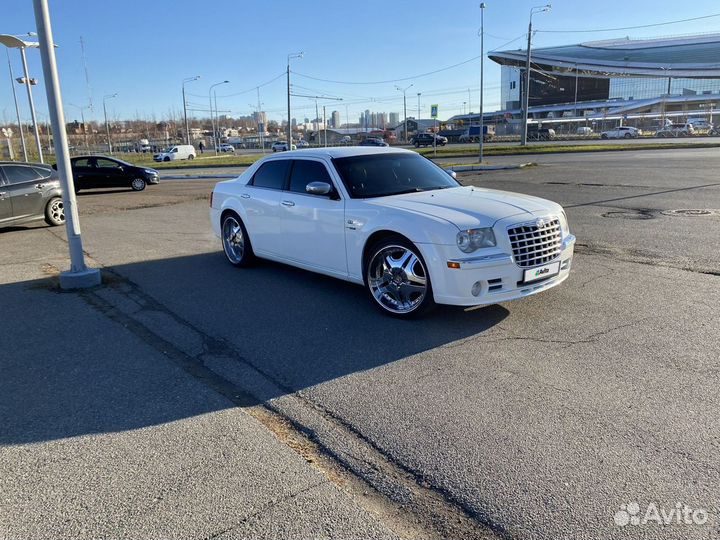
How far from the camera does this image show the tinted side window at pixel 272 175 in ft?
23.8

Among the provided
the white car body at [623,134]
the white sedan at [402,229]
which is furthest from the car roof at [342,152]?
the white car body at [623,134]

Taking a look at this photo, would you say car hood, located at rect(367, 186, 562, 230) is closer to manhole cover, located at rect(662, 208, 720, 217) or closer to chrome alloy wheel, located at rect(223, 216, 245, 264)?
chrome alloy wheel, located at rect(223, 216, 245, 264)

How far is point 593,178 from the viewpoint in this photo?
18.8m

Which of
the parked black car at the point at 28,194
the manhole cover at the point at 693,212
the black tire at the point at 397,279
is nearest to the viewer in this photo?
the black tire at the point at 397,279

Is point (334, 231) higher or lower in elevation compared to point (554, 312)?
higher

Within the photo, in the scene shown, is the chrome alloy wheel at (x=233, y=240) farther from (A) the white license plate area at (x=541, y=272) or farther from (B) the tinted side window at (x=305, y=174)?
(A) the white license plate area at (x=541, y=272)

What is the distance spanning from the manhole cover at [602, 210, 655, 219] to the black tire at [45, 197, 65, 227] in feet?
39.4

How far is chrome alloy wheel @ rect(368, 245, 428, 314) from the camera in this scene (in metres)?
5.35

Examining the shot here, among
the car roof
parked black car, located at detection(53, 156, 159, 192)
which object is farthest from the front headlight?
parked black car, located at detection(53, 156, 159, 192)

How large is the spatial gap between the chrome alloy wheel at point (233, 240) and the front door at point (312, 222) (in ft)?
4.10

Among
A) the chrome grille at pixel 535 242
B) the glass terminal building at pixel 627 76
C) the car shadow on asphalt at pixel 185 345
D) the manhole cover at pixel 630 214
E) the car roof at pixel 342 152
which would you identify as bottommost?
the car shadow on asphalt at pixel 185 345

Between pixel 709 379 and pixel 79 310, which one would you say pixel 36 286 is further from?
pixel 709 379

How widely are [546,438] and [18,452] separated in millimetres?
3160

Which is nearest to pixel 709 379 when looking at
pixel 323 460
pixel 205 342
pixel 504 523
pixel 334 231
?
pixel 504 523
